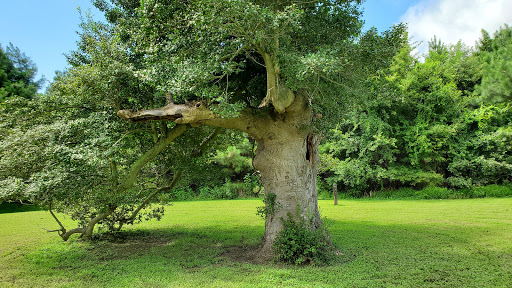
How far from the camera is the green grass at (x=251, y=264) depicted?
5.08 metres

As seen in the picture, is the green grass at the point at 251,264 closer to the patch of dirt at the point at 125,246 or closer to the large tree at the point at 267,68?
the patch of dirt at the point at 125,246

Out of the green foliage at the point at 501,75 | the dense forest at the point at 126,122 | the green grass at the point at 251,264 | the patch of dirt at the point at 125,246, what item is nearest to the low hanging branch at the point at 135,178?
the dense forest at the point at 126,122

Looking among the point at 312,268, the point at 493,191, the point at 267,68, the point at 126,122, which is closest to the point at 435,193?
the point at 493,191

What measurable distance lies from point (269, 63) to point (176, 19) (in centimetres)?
174

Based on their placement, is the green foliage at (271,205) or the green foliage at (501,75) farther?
the green foliage at (501,75)

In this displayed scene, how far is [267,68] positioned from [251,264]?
11.5 feet

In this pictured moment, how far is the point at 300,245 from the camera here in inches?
234

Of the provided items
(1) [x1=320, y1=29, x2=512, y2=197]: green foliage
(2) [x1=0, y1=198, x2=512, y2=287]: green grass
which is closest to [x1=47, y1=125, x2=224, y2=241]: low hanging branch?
(2) [x1=0, y1=198, x2=512, y2=287]: green grass

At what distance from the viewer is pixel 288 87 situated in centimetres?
586

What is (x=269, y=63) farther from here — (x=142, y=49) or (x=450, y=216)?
(x=450, y=216)

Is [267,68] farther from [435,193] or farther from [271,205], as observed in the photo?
[435,193]

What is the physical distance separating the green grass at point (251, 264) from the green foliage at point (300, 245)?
27 cm

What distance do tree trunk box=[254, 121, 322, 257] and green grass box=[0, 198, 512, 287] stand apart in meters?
0.90

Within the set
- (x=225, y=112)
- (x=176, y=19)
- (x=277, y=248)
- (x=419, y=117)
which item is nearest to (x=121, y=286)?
(x=277, y=248)
